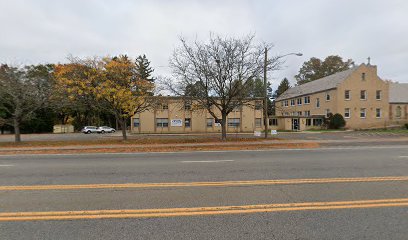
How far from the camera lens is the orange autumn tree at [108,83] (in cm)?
2273

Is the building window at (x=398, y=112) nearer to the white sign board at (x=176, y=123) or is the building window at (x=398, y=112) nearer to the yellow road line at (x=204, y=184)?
the white sign board at (x=176, y=123)

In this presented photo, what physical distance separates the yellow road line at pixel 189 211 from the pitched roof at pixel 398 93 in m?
55.6

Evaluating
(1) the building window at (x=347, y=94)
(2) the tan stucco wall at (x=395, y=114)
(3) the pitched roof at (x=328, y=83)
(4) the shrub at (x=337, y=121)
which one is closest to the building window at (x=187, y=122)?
(3) the pitched roof at (x=328, y=83)

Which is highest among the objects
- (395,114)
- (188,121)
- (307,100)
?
(307,100)

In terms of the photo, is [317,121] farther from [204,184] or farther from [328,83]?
[204,184]

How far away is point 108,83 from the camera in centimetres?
2294

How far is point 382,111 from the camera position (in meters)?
48.4

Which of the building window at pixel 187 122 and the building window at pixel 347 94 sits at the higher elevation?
the building window at pixel 347 94

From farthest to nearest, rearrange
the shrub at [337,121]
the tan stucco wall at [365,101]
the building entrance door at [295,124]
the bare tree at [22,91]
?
the building entrance door at [295,124]
the tan stucco wall at [365,101]
the shrub at [337,121]
the bare tree at [22,91]

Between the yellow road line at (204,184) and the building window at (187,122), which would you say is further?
the building window at (187,122)

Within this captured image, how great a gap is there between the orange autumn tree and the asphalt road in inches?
571

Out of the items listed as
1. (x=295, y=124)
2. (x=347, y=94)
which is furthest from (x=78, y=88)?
(x=347, y=94)

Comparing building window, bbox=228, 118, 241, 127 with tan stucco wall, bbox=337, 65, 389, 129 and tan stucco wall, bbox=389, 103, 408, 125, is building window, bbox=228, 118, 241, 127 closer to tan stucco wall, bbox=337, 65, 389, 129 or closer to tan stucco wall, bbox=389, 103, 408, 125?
tan stucco wall, bbox=337, 65, 389, 129

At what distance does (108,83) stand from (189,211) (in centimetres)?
2012
